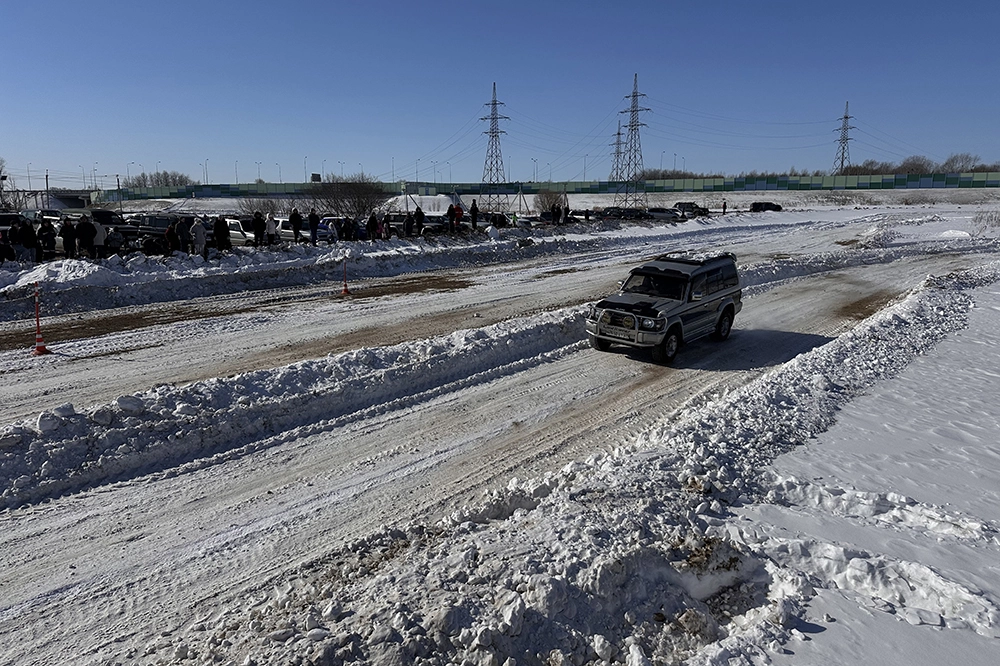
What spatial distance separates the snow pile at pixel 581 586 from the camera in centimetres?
475

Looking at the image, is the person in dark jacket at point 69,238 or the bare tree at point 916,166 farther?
the bare tree at point 916,166

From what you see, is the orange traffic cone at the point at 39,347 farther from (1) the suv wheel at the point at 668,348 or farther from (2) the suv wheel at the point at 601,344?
(1) the suv wheel at the point at 668,348

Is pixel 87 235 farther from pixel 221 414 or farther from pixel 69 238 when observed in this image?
pixel 221 414

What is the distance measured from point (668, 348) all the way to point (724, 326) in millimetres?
2819

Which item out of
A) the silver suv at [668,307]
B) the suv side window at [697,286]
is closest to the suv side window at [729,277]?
the silver suv at [668,307]

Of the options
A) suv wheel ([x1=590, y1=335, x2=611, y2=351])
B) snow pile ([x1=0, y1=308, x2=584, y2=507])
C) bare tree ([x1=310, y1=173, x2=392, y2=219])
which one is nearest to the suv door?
suv wheel ([x1=590, y1=335, x2=611, y2=351])

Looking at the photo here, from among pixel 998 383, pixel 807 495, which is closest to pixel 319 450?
pixel 807 495

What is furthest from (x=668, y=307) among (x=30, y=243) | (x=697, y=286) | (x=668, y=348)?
(x=30, y=243)

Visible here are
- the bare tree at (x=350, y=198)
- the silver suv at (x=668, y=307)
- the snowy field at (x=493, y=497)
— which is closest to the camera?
the snowy field at (x=493, y=497)

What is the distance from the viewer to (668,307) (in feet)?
43.4

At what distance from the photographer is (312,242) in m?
29.2

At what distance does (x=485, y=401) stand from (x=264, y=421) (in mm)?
3353

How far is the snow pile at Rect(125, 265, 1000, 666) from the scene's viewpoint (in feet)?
15.6

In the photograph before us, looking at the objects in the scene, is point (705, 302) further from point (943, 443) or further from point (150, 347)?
point (150, 347)
